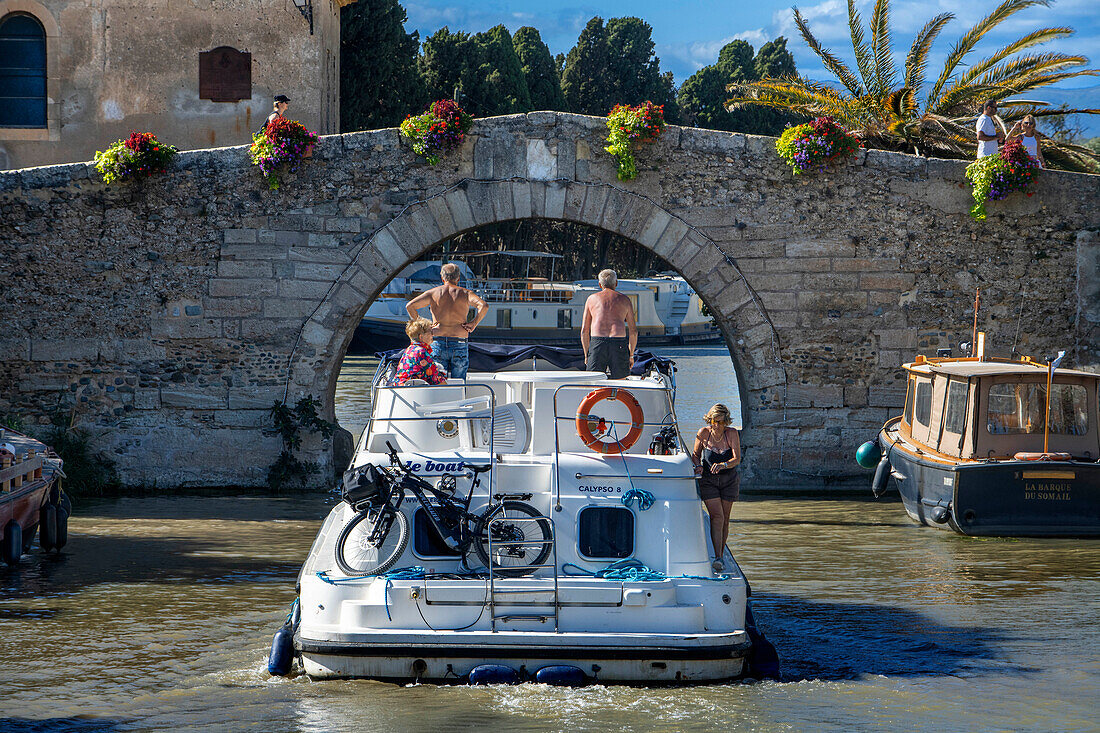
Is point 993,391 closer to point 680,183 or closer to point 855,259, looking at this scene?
point 855,259

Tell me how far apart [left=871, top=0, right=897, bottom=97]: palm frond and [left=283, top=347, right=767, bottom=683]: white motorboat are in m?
9.23

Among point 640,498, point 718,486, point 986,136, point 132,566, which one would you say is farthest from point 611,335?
point 986,136

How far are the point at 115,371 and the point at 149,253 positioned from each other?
1.39m

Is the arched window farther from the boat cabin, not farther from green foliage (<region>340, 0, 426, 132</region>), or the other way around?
green foliage (<region>340, 0, 426, 132</region>)

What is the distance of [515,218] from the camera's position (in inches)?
553

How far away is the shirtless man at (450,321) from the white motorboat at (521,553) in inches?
64.9

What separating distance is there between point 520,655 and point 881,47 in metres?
12.3

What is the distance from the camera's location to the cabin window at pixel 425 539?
7.88 m

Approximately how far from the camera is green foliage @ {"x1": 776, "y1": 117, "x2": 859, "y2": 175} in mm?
13898

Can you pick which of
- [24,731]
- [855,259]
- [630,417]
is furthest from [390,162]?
[24,731]

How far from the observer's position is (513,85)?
3953 centimetres

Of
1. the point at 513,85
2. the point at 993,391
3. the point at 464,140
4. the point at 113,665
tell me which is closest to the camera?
the point at 113,665

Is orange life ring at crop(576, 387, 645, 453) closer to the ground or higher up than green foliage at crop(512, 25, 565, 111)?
closer to the ground

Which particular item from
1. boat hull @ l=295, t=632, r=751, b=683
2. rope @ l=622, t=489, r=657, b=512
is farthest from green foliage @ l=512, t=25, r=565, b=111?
boat hull @ l=295, t=632, r=751, b=683
